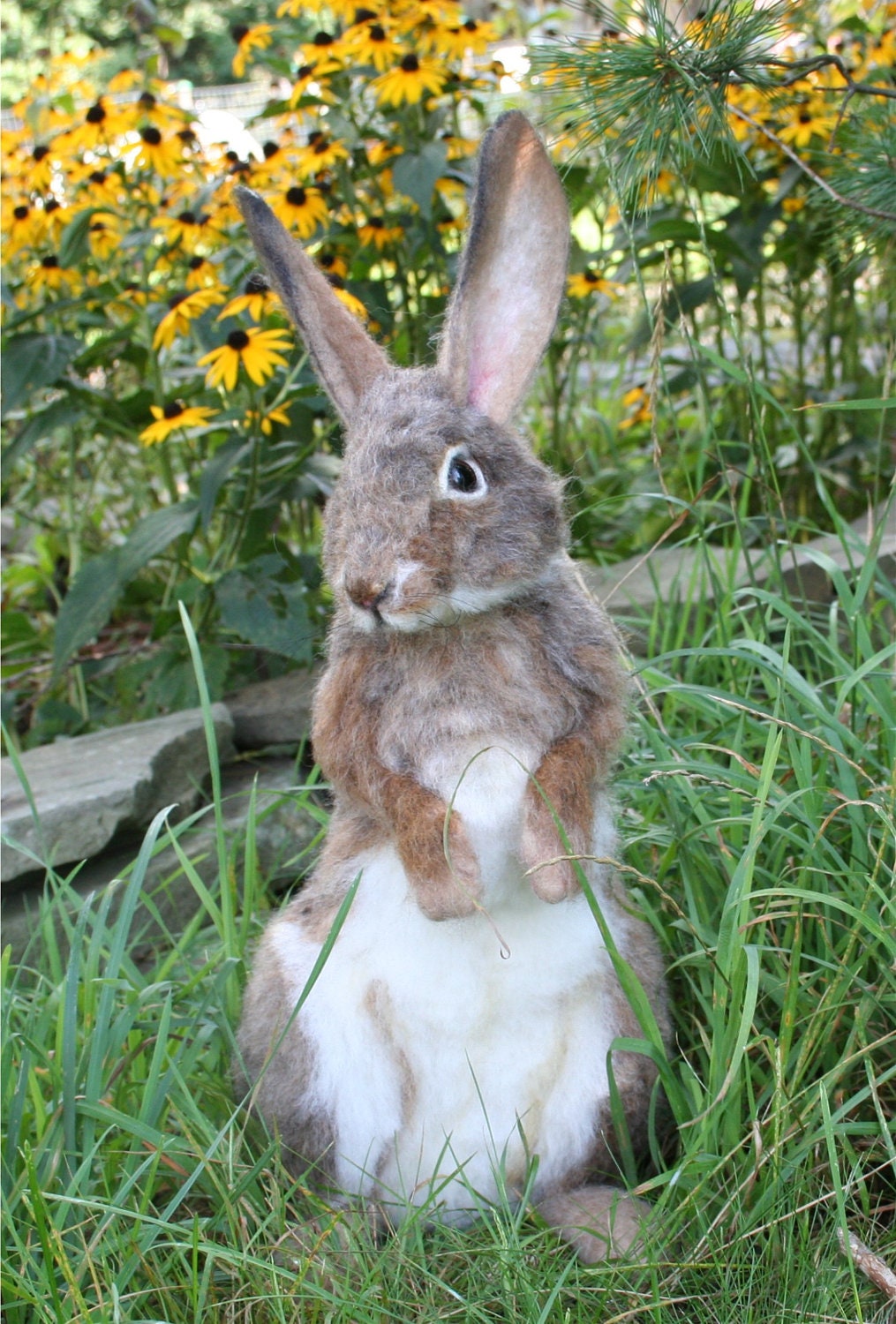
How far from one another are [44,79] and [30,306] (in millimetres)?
980

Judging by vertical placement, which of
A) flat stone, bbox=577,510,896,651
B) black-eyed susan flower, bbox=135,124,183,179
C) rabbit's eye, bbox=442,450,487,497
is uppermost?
black-eyed susan flower, bbox=135,124,183,179

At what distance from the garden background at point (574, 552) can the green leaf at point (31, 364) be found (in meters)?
0.01

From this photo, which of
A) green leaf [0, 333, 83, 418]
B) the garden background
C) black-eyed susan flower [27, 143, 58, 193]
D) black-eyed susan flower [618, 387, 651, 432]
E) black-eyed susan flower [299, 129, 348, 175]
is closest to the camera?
the garden background

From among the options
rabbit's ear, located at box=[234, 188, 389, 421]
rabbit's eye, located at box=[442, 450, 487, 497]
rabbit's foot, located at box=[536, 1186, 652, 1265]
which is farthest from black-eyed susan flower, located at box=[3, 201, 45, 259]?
rabbit's foot, located at box=[536, 1186, 652, 1265]

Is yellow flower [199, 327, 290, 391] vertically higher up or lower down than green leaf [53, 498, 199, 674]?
higher up

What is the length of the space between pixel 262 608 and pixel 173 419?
1.82 ft

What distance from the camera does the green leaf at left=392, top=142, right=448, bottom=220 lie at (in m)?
3.49

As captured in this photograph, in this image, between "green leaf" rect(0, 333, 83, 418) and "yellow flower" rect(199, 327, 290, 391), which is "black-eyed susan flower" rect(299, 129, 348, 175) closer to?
"yellow flower" rect(199, 327, 290, 391)

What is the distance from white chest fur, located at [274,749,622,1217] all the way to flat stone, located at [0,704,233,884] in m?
1.02

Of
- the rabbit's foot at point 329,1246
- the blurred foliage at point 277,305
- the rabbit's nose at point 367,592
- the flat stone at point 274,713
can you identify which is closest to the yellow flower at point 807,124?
the blurred foliage at point 277,305

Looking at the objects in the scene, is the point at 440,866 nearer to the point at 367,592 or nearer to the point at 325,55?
the point at 367,592

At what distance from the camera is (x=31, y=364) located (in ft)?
11.6

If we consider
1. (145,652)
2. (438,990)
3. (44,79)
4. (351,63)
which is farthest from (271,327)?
(438,990)

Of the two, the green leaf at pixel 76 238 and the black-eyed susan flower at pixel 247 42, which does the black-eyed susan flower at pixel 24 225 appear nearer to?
the green leaf at pixel 76 238
